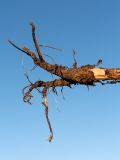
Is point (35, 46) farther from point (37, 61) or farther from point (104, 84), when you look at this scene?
point (104, 84)

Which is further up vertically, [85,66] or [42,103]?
[85,66]

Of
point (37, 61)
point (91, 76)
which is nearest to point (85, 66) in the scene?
point (91, 76)

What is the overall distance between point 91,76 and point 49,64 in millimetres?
1009

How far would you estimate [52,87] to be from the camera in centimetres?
1066

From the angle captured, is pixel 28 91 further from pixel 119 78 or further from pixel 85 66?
pixel 119 78

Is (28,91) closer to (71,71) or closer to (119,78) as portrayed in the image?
(71,71)

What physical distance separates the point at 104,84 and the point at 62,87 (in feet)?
3.39

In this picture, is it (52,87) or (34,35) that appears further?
(52,87)

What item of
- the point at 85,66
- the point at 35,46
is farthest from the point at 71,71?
the point at 35,46

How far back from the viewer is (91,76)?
10.3 meters

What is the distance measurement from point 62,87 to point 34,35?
1.50 metres

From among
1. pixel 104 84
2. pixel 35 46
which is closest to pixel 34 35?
pixel 35 46

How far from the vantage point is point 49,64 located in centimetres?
1042

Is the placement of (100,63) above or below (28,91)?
above
